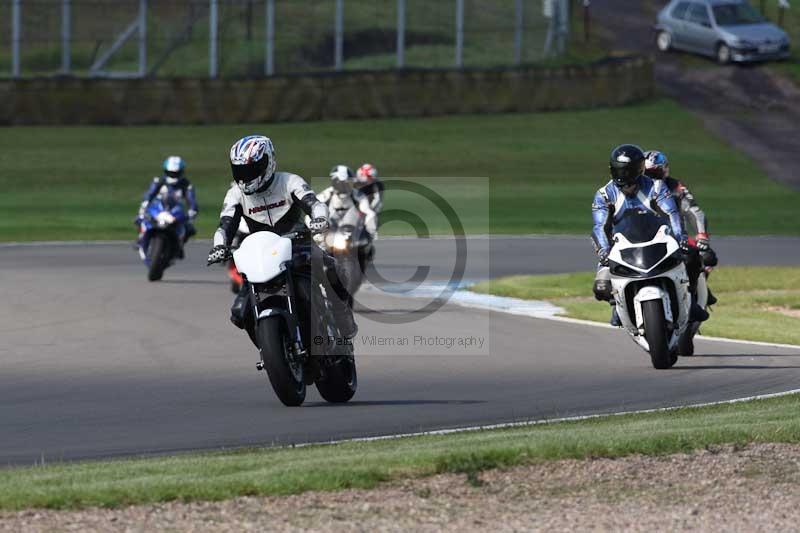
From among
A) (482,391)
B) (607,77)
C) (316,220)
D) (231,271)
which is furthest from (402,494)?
(607,77)

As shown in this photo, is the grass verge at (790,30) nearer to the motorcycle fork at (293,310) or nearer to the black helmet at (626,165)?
the black helmet at (626,165)

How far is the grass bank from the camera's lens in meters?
34.0

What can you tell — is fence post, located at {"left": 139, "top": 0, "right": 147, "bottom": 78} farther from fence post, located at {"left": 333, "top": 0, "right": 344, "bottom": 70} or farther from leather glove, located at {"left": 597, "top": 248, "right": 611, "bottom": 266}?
leather glove, located at {"left": 597, "top": 248, "right": 611, "bottom": 266}

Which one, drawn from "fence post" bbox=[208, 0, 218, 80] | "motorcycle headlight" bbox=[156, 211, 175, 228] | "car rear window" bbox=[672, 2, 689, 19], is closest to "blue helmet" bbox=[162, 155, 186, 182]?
"motorcycle headlight" bbox=[156, 211, 175, 228]

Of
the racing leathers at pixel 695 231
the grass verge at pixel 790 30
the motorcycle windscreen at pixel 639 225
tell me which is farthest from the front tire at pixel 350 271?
the grass verge at pixel 790 30

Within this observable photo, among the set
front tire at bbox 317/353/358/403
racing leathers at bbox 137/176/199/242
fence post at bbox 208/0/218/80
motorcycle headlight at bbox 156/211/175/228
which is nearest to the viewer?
front tire at bbox 317/353/358/403

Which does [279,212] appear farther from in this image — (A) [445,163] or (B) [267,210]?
(A) [445,163]

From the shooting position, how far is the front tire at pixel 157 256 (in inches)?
846

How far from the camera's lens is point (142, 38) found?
39.2 m

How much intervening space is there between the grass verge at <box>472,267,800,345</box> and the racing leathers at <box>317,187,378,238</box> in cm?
172

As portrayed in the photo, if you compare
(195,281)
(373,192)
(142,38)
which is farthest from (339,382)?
(142,38)

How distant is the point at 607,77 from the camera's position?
145 ft

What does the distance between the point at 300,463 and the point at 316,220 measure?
2844 mm

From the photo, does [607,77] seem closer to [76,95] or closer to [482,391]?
[76,95]
